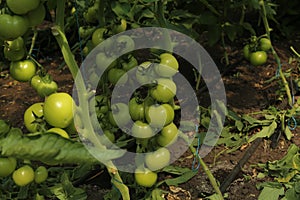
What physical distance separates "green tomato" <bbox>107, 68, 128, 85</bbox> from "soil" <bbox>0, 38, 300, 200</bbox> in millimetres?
658

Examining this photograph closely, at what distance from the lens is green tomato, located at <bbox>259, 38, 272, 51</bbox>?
267 cm

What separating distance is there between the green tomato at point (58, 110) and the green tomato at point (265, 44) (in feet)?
5.38

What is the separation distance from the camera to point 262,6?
8.82 feet

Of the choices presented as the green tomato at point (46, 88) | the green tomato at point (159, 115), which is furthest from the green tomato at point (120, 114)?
the green tomato at point (46, 88)

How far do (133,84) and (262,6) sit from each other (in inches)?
52.1

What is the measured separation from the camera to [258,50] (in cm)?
274

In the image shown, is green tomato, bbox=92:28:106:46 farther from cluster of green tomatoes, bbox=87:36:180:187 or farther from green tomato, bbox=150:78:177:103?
green tomato, bbox=150:78:177:103

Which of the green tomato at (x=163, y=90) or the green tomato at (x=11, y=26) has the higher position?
the green tomato at (x=11, y=26)

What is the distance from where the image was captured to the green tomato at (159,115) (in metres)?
1.50

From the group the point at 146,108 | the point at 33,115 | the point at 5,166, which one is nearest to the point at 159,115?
the point at 146,108

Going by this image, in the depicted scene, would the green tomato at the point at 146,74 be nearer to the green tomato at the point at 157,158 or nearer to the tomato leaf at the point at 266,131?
the green tomato at the point at 157,158

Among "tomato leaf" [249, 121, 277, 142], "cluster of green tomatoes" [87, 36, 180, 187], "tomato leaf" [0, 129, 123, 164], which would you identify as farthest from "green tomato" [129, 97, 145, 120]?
"tomato leaf" [249, 121, 277, 142]

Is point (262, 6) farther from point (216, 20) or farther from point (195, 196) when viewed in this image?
point (195, 196)

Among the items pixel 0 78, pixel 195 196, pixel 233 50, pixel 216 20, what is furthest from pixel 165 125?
pixel 0 78
